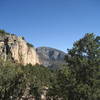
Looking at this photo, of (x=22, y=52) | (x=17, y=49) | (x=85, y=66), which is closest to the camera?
(x=85, y=66)

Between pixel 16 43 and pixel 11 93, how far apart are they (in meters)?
109

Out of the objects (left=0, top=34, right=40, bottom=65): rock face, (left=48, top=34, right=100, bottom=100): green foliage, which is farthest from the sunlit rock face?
(left=48, top=34, right=100, bottom=100): green foliage

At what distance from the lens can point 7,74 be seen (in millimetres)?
41094

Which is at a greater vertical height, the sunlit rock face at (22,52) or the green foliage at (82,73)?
the sunlit rock face at (22,52)

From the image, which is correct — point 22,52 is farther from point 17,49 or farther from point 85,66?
point 85,66

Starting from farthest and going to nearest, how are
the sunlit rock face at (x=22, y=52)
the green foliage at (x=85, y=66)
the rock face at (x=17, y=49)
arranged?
the sunlit rock face at (x=22, y=52) < the rock face at (x=17, y=49) < the green foliage at (x=85, y=66)

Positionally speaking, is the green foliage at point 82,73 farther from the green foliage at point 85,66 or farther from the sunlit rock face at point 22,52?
the sunlit rock face at point 22,52

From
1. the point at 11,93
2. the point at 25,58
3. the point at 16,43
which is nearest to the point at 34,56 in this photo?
the point at 25,58

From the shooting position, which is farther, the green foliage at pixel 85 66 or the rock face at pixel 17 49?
the rock face at pixel 17 49

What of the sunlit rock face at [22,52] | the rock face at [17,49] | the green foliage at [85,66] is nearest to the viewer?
the green foliage at [85,66]

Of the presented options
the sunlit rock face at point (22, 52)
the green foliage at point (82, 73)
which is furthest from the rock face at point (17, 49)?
the green foliage at point (82, 73)

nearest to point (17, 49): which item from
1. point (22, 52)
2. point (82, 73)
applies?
point (22, 52)

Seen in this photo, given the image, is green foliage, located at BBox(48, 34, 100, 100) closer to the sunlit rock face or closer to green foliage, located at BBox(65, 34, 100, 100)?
green foliage, located at BBox(65, 34, 100, 100)

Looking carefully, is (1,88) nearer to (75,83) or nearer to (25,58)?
(75,83)
